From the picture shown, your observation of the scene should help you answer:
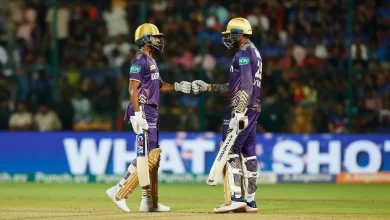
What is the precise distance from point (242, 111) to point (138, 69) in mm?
1599

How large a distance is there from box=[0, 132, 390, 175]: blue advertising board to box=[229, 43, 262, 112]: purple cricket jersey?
7.58 meters

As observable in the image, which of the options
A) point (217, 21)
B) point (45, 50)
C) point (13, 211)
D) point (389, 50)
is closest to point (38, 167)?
point (45, 50)

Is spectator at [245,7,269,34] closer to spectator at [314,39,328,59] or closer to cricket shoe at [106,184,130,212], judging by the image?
spectator at [314,39,328,59]

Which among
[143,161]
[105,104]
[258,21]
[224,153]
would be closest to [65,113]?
[105,104]

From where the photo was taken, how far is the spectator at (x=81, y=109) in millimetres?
20453

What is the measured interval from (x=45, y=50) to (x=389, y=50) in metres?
8.74

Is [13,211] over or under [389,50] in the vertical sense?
under

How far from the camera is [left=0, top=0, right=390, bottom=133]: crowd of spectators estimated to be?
2014 cm

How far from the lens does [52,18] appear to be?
71.9 ft

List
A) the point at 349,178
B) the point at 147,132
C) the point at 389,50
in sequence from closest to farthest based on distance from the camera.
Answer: the point at 147,132 < the point at 349,178 < the point at 389,50

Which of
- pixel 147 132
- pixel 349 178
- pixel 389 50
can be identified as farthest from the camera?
pixel 389 50

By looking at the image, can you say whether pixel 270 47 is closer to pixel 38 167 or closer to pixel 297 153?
pixel 297 153

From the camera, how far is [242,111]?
459 inches

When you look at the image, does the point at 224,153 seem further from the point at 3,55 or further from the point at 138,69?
the point at 3,55
